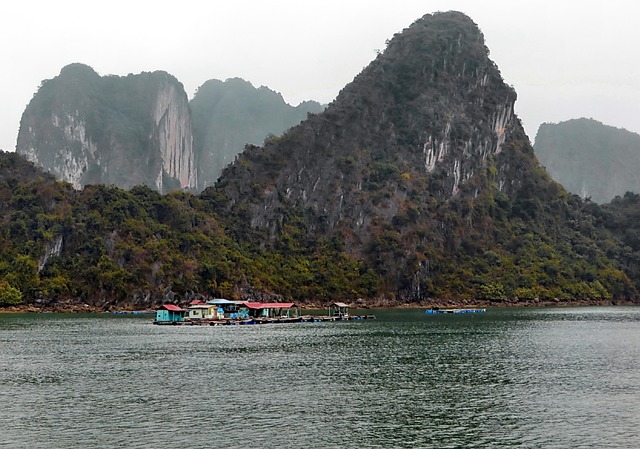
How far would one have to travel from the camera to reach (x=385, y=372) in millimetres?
48188

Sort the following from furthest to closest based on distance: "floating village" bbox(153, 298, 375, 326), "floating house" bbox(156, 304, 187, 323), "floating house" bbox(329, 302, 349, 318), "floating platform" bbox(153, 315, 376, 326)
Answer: "floating house" bbox(329, 302, 349, 318) → "floating village" bbox(153, 298, 375, 326) → "floating house" bbox(156, 304, 187, 323) → "floating platform" bbox(153, 315, 376, 326)

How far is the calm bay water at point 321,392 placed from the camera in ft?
98.1

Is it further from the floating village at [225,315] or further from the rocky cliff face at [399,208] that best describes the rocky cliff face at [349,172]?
the floating village at [225,315]

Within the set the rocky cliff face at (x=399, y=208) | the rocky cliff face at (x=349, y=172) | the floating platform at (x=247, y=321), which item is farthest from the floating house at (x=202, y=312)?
the rocky cliff face at (x=349, y=172)

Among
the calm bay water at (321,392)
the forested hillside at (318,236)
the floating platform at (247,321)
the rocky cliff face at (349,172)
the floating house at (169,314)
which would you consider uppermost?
the rocky cliff face at (349,172)

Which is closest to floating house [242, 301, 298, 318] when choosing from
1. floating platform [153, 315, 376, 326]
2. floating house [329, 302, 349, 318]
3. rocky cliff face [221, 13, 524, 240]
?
floating platform [153, 315, 376, 326]

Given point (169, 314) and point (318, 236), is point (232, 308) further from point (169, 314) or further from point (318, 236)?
point (318, 236)

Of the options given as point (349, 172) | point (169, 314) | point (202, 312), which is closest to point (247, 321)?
point (202, 312)

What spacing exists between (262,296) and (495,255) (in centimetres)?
6353

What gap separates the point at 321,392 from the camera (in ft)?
132

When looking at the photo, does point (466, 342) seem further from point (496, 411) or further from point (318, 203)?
point (318, 203)

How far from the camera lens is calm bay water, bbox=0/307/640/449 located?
98.1 feet

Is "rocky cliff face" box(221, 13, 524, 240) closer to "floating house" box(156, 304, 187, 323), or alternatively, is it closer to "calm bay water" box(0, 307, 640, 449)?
"floating house" box(156, 304, 187, 323)

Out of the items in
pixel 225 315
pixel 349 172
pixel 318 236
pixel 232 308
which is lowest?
pixel 225 315
